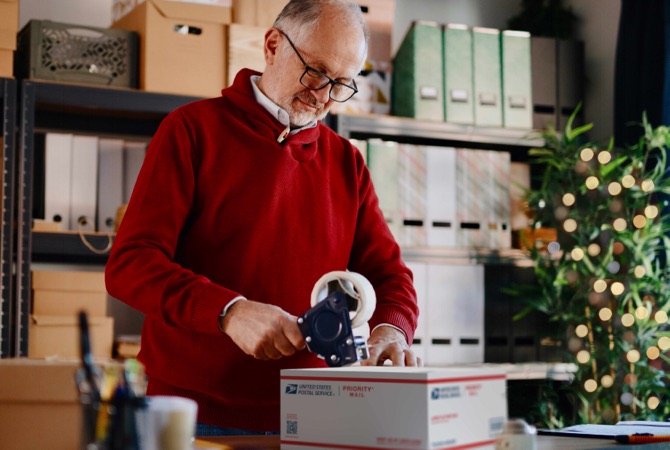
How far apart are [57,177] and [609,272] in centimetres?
185

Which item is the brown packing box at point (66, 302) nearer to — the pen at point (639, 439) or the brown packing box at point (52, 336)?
the brown packing box at point (52, 336)

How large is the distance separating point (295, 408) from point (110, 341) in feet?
6.25

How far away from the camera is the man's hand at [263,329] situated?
48.0 inches

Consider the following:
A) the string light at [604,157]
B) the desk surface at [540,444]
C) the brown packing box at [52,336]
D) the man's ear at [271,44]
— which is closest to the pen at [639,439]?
the desk surface at [540,444]

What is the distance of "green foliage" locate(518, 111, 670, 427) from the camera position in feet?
10.3

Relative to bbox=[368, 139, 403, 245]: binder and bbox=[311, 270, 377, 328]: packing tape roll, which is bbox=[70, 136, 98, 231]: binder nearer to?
bbox=[368, 139, 403, 245]: binder

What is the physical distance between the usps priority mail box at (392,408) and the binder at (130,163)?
200 centimetres

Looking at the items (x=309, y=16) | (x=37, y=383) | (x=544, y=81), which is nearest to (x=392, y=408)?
(x=37, y=383)

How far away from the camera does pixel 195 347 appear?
1.52 metres

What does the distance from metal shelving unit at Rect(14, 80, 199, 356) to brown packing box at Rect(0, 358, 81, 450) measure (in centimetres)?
132

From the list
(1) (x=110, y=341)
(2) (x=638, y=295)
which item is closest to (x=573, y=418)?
(2) (x=638, y=295)

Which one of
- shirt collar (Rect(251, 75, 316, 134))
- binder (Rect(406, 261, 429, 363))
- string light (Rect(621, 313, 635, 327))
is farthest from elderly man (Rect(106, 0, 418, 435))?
string light (Rect(621, 313, 635, 327))

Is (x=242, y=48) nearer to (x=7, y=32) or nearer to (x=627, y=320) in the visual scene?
(x=7, y=32)

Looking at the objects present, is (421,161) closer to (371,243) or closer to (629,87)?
(629,87)
